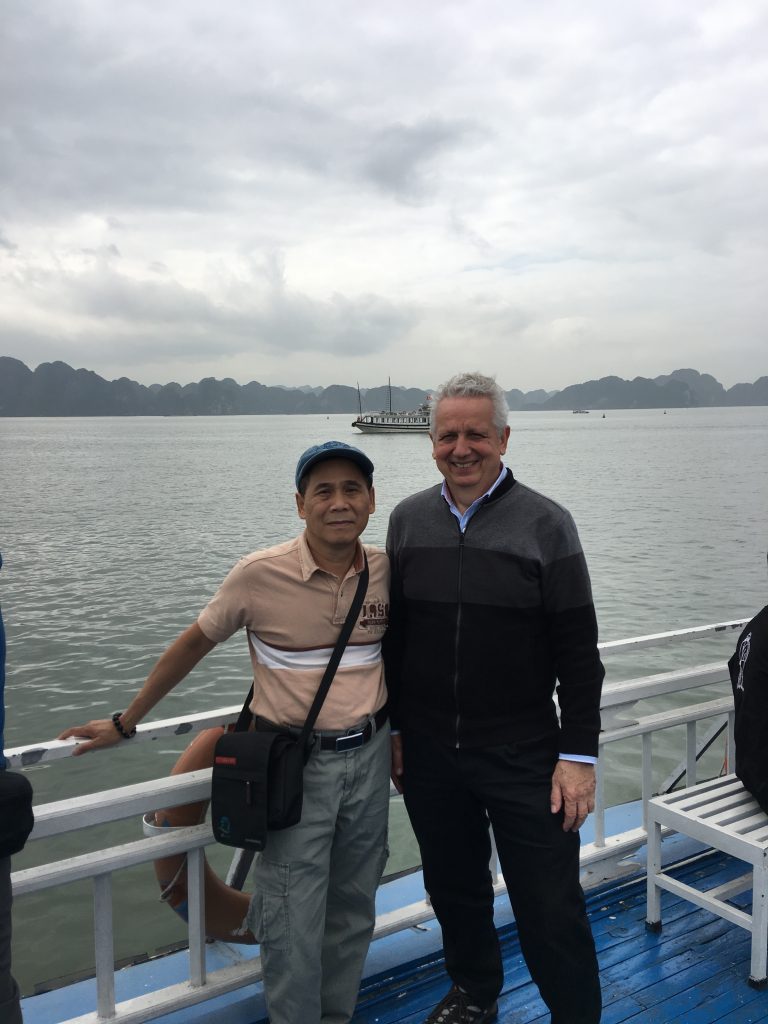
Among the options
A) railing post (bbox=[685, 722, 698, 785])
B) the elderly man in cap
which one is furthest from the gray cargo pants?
railing post (bbox=[685, 722, 698, 785])

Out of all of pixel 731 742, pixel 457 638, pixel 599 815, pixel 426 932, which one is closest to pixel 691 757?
pixel 731 742

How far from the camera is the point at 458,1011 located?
8.81 ft

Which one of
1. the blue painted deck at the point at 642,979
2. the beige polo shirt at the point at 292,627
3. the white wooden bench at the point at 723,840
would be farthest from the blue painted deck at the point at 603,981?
the beige polo shirt at the point at 292,627

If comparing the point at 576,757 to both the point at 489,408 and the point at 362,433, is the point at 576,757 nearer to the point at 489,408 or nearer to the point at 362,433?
the point at 489,408

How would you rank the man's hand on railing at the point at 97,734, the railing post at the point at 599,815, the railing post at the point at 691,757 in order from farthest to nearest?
the railing post at the point at 691,757, the railing post at the point at 599,815, the man's hand on railing at the point at 97,734

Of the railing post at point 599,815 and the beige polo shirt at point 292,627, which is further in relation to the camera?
the railing post at point 599,815

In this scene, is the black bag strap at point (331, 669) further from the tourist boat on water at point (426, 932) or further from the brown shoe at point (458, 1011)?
the brown shoe at point (458, 1011)

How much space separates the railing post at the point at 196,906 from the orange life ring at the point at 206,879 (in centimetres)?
11

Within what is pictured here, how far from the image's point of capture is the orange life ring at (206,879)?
8.48ft

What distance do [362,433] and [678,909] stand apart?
11480 centimetres

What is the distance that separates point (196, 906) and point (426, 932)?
101 centimetres

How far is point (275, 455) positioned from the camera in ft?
244

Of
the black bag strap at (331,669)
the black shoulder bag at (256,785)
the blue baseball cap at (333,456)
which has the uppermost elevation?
the blue baseball cap at (333,456)

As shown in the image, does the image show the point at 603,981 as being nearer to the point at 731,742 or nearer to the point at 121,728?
the point at 731,742
